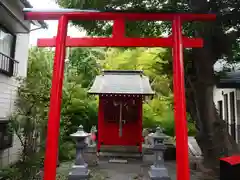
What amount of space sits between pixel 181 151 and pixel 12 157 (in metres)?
6.98

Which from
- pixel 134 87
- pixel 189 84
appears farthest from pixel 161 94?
pixel 189 84

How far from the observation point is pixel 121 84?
1254 cm

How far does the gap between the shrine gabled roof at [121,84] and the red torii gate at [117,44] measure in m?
6.43

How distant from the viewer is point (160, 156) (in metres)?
8.66

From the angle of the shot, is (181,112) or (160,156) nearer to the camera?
(181,112)

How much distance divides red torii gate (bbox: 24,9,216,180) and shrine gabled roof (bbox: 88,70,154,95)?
6.43 metres

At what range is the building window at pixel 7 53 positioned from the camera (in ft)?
26.8

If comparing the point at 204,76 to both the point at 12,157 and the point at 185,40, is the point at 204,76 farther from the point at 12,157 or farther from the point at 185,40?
the point at 12,157

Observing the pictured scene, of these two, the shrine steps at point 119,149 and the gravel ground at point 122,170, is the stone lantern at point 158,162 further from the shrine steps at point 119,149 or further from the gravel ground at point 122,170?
the shrine steps at point 119,149

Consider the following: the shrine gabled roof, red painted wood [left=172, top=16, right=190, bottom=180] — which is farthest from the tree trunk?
red painted wood [left=172, top=16, right=190, bottom=180]

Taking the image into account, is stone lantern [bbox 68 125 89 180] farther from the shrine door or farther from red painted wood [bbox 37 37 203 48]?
the shrine door

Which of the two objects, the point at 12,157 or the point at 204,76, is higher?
the point at 204,76

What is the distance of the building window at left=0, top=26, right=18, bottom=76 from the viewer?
817 cm

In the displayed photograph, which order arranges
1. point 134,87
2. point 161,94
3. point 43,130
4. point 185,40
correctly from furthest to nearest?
point 161,94, point 134,87, point 43,130, point 185,40
